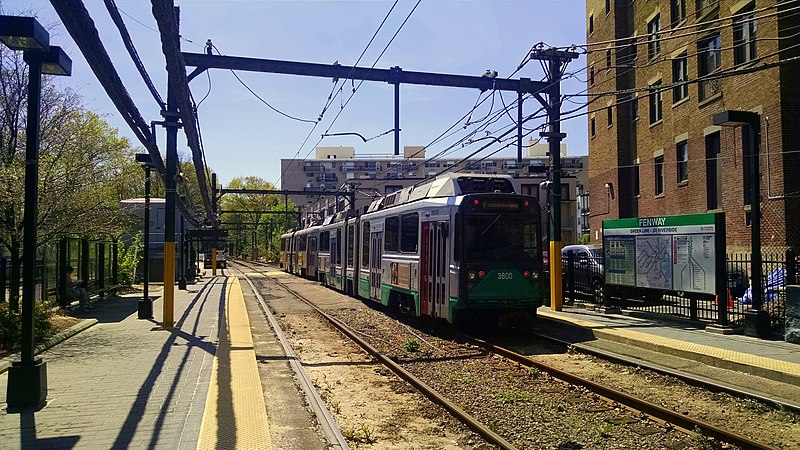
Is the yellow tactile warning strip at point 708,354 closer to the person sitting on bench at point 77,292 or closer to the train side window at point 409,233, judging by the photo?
the train side window at point 409,233

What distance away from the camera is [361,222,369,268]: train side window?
63.8 feet

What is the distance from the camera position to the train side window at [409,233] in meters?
14.6

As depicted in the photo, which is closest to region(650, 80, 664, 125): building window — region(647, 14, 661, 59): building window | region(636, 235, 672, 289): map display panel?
region(647, 14, 661, 59): building window

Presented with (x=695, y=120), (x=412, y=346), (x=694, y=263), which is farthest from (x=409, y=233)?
(x=695, y=120)

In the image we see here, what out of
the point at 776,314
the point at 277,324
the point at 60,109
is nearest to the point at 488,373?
the point at 776,314

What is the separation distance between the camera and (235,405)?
281 inches

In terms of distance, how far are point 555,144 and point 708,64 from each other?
12299 mm

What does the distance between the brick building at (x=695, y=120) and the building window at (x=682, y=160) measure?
0.04 m

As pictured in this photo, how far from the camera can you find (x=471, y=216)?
Result: 1262 centimetres

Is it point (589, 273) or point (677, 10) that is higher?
point (677, 10)

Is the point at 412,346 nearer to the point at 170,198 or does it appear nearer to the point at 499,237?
the point at 499,237

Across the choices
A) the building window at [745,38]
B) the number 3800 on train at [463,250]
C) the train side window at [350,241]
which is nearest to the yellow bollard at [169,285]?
the number 3800 on train at [463,250]

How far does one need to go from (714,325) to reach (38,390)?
11.7 meters

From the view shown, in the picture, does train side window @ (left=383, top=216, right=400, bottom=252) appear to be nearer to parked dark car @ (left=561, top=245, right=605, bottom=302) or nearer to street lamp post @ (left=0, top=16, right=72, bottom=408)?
parked dark car @ (left=561, top=245, right=605, bottom=302)
